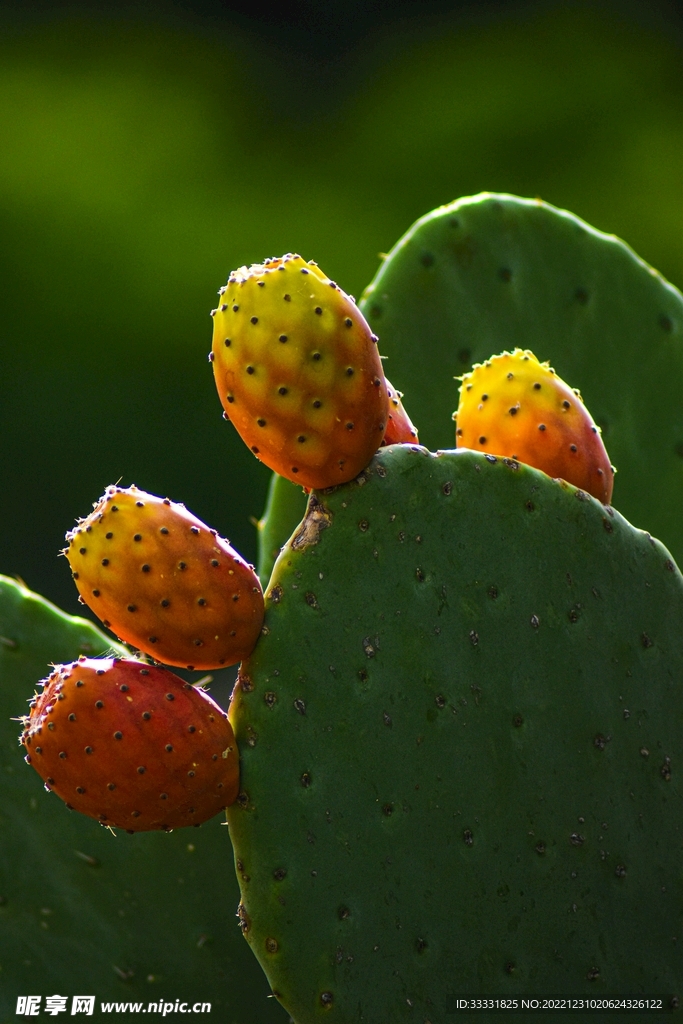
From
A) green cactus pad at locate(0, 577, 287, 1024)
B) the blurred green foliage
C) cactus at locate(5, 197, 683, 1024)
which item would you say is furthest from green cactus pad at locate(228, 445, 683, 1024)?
the blurred green foliage

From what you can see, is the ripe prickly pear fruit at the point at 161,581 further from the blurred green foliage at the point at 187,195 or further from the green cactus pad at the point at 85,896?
the blurred green foliage at the point at 187,195

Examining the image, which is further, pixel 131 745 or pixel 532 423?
pixel 532 423

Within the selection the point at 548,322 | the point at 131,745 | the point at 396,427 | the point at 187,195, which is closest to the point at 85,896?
the point at 131,745

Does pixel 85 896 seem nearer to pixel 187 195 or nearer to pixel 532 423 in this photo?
pixel 532 423

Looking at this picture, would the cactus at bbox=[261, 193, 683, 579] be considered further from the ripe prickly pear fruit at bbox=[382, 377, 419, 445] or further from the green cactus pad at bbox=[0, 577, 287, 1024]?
the green cactus pad at bbox=[0, 577, 287, 1024]

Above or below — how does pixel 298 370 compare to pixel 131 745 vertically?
above

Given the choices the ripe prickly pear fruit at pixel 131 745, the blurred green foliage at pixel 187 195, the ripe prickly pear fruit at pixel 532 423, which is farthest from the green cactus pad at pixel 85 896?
the blurred green foliage at pixel 187 195
